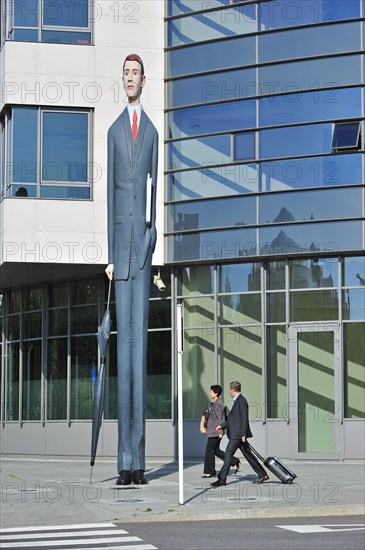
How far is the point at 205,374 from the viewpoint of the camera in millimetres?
29219

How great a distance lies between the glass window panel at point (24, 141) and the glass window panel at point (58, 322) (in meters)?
4.68

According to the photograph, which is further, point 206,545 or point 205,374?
point 205,374

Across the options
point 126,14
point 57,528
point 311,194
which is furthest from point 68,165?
point 57,528

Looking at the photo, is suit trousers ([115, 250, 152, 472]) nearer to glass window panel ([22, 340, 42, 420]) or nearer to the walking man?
the walking man

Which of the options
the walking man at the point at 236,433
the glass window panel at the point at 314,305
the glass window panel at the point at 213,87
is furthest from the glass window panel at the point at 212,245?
the walking man at the point at 236,433

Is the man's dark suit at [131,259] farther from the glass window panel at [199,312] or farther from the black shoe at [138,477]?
the glass window panel at [199,312]

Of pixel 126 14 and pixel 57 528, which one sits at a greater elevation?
pixel 126 14

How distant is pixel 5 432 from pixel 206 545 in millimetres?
21029

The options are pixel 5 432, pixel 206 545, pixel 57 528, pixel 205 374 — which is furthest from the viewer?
pixel 5 432

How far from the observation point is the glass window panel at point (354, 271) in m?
27.1

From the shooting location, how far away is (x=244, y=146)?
28.3m

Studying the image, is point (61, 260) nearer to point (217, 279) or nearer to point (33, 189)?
point (33, 189)

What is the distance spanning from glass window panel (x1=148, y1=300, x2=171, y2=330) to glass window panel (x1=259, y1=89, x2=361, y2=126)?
5267mm

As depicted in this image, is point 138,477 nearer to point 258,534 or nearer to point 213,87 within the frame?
point 258,534
